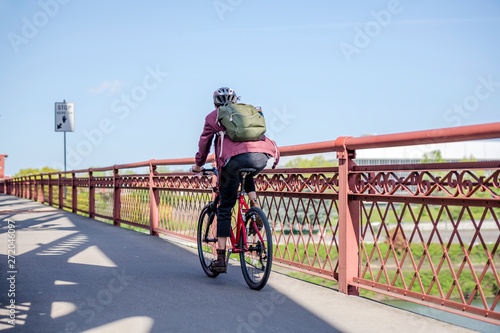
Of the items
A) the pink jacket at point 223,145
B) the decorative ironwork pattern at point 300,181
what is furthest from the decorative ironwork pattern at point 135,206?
the pink jacket at point 223,145

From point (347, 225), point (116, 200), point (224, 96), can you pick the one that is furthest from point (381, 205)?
point (116, 200)

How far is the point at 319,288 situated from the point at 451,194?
191 centimetres

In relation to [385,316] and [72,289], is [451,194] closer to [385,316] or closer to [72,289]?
[385,316]

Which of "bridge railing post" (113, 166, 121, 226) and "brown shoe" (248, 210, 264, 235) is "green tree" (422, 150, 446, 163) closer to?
"bridge railing post" (113, 166, 121, 226)

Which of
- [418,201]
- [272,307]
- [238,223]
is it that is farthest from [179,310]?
[418,201]

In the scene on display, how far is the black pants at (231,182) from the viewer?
5.11m

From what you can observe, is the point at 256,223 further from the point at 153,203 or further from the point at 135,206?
the point at 135,206

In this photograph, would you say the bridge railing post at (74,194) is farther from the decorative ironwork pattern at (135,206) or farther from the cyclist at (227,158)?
the cyclist at (227,158)

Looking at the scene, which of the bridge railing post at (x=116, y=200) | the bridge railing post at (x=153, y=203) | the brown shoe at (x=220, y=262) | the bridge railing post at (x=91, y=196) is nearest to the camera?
the brown shoe at (x=220, y=262)

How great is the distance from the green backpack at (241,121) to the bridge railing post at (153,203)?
564cm

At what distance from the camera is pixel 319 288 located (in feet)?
17.6

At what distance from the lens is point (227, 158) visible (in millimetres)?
5094

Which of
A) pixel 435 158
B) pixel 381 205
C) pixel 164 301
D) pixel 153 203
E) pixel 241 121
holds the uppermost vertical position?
pixel 435 158

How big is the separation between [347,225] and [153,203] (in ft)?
20.4
